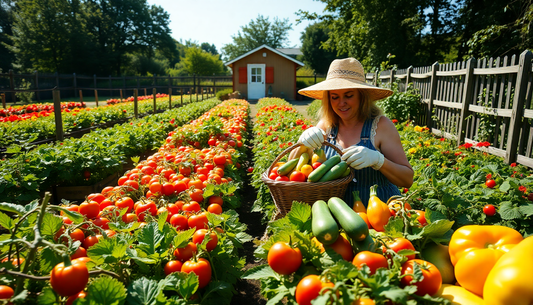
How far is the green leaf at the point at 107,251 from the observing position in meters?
1.46

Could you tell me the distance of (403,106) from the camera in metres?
8.79

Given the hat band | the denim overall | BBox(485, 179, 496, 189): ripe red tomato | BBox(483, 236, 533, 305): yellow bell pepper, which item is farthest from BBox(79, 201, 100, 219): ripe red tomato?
BBox(485, 179, 496, 189): ripe red tomato

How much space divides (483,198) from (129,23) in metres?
60.2

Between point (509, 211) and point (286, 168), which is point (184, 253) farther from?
A: point (509, 211)

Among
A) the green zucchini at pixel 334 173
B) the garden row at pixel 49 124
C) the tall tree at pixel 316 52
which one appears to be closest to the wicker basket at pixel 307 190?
the green zucchini at pixel 334 173

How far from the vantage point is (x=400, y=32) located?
1945 cm

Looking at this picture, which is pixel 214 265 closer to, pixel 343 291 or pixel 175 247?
pixel 175 247

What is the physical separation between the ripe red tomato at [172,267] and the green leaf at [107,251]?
25cm

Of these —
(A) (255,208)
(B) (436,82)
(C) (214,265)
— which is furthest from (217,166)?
(B) (436,82)

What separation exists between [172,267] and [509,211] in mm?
2739

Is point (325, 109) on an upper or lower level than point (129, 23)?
lower

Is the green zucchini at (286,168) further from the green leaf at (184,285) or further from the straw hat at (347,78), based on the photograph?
the green leaf at (184,285)

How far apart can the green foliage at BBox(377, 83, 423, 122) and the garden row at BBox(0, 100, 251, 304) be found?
710 centimetres

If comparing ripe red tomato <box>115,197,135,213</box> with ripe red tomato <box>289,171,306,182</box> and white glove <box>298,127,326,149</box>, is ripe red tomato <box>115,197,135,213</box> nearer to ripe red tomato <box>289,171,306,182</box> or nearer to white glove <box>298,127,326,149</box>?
ripe red tomato <box>289,171,306,182</box>
